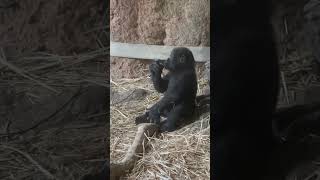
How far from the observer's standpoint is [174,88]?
1.72 metres

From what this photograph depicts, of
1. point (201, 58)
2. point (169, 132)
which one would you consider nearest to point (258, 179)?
point (169, 132)

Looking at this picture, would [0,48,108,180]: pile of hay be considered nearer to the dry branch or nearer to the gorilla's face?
the dry branch

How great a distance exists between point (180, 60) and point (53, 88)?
425 mm

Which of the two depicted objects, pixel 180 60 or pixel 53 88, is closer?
pixel 53 88

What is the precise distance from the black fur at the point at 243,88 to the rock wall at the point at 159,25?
5 cm

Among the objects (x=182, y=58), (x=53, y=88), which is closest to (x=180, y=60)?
(x=182, y=58)

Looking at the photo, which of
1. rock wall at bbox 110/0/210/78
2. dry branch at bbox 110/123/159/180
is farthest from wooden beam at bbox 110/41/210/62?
dry branch at bbox 110/123/159/180

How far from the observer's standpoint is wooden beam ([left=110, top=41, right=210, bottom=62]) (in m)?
1.67

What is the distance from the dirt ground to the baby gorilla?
167 millimetres

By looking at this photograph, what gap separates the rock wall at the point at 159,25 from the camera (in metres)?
1.67

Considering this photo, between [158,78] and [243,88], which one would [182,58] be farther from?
[243,88]

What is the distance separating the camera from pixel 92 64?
5.26 ft

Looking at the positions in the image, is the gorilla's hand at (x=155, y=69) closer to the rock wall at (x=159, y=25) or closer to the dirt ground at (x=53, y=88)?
the rock wall at (x=159, y=25)

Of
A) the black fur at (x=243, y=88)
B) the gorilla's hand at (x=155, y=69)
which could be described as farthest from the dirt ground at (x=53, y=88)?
the black fur at (x=243, y=88)
